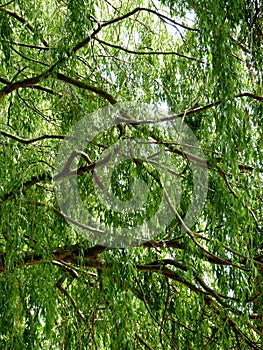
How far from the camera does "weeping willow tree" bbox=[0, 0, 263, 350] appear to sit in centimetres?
271

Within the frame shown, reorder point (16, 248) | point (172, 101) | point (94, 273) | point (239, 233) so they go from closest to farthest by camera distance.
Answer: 1. point (16, 248)
2. point (239, 233)
3. point (172, 101)
4. point (94, 273)

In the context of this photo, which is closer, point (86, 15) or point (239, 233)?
point (239, 233)

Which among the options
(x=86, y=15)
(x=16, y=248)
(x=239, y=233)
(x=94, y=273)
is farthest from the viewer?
(x=94, y=273)

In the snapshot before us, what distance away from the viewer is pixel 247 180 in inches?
111

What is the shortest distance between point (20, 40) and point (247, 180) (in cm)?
172

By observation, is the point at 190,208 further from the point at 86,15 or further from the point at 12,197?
the point at 86,15

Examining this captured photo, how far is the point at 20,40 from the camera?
3.92 m

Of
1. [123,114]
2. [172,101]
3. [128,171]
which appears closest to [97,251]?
[128,171]

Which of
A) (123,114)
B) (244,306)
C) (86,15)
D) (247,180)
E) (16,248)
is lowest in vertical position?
(244,306)

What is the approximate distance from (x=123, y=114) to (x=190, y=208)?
0.52 m

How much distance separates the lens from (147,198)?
9.78ft

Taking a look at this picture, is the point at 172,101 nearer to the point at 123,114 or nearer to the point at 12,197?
the point at 123,114

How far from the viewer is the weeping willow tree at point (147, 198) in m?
2.71

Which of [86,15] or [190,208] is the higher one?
[86,15]
